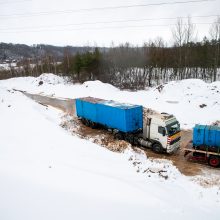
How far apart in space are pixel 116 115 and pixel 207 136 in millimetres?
7295

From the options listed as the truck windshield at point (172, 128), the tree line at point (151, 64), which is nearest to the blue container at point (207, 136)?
the truck windshield at point (172, 128)

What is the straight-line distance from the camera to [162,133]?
16766 mm

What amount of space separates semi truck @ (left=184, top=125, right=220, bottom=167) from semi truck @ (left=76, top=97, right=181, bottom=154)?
5.39ft

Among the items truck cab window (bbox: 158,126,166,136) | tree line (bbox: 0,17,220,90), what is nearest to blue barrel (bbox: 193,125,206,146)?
truck cab window (bbox: 158,126,166,136)

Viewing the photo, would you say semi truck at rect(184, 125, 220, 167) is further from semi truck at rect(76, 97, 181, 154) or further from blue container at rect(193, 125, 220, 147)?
semi truck at rect(76, 97, 181, 154)

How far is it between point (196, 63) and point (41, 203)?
51.2m

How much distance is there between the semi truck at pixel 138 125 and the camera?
16812 millimetres

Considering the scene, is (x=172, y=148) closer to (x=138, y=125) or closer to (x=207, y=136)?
(x=207, y=136)

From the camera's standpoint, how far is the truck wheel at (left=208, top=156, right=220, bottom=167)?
600 inches

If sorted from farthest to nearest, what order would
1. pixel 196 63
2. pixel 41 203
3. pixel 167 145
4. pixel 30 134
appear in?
pixel 196 63
pixel 30 134
pixel 167 145
pixel 41 203

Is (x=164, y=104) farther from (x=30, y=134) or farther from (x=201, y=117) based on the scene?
(x=30, y=134)

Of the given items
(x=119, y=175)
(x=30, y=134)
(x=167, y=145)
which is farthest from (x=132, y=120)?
(x=30, y=134)

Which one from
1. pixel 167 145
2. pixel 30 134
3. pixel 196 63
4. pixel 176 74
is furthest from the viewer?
pixel 176 74

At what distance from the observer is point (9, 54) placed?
16462 centimetres
